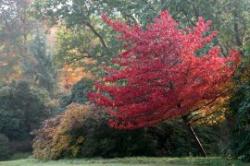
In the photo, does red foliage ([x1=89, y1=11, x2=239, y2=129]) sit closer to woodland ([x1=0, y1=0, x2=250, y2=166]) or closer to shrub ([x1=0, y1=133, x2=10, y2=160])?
woodland ([x1=0, y1=0, x2=250, y2=166])

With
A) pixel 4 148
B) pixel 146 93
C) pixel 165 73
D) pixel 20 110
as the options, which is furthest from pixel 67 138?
pixel 20 110

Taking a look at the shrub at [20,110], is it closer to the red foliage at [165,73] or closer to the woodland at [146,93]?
the woodland at [146,93]

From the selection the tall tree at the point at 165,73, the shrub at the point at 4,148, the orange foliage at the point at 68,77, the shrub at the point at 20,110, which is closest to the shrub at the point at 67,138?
the tall tree at the point at 165,73

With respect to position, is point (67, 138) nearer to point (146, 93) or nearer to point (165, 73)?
point (146, 93)

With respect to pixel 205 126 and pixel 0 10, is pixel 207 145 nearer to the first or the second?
pixel 205 126

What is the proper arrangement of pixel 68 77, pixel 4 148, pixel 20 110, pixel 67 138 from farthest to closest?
pixel 68 77, pixel 20 110, pixel 4 148, pixel 67 138

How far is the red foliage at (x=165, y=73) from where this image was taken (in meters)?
13.9

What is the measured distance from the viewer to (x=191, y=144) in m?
18.3

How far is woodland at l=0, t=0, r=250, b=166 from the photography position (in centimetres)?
1391

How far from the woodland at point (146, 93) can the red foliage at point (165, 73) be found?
3 centimetres

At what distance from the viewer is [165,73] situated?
13883 millimetres

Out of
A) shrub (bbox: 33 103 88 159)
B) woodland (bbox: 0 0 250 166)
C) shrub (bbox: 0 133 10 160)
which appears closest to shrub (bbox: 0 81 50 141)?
woodland (bbox: 0 0 250 166)

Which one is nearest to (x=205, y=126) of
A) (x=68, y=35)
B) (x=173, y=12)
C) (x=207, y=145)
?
(x=207, y=145)

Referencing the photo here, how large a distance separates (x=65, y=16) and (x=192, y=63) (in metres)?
14.6
